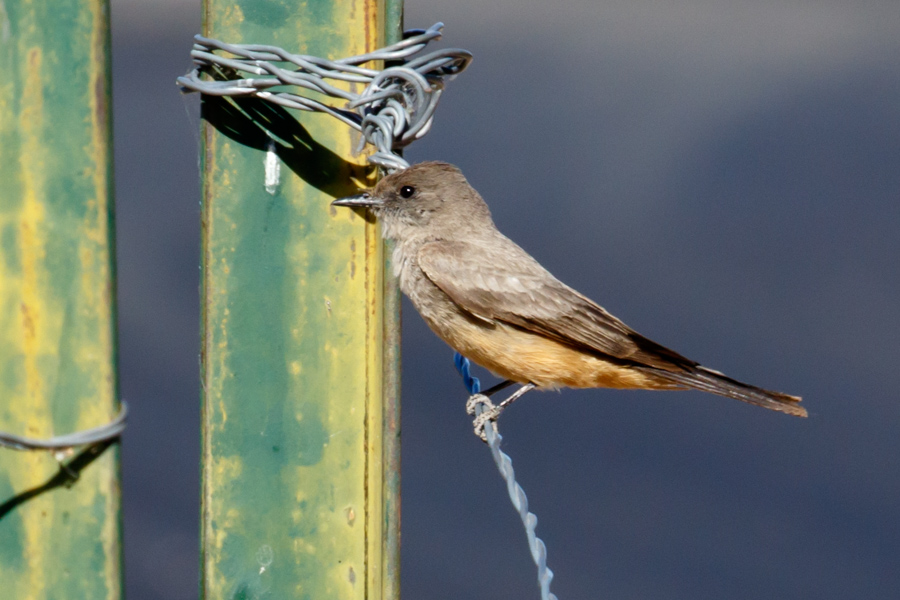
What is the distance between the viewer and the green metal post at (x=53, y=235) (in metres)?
1.96

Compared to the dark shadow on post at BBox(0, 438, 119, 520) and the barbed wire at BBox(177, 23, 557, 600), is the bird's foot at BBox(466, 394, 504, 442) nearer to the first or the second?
the barbed wire at BBox(177, 23, 557, 600)

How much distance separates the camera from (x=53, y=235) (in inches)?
77.9

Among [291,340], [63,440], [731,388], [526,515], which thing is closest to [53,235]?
[63,440]

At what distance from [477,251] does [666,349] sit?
0.81m

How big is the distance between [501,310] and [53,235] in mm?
2039

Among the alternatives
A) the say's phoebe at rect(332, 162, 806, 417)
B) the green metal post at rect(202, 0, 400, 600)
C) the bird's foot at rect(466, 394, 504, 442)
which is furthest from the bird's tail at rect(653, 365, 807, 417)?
the green metal post at rect(202, 0, 400, 600)

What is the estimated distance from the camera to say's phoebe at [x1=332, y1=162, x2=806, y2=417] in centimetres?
374

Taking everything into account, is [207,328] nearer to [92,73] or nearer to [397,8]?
[92,73]

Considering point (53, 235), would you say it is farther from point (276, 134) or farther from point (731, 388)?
point (731, 388)

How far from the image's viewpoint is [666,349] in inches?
150

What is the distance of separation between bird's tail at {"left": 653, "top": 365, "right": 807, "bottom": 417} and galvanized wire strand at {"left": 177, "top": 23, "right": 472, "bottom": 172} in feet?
5.47

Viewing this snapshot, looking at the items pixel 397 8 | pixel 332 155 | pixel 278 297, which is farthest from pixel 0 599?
pixel 397 8

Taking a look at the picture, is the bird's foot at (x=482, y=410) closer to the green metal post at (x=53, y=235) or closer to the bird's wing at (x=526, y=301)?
the bird's wing at (x=526, y=301)

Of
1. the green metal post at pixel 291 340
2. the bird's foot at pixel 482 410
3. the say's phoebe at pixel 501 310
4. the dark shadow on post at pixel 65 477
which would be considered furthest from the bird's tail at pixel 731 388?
the dark shadow on post at pixel 65 477
